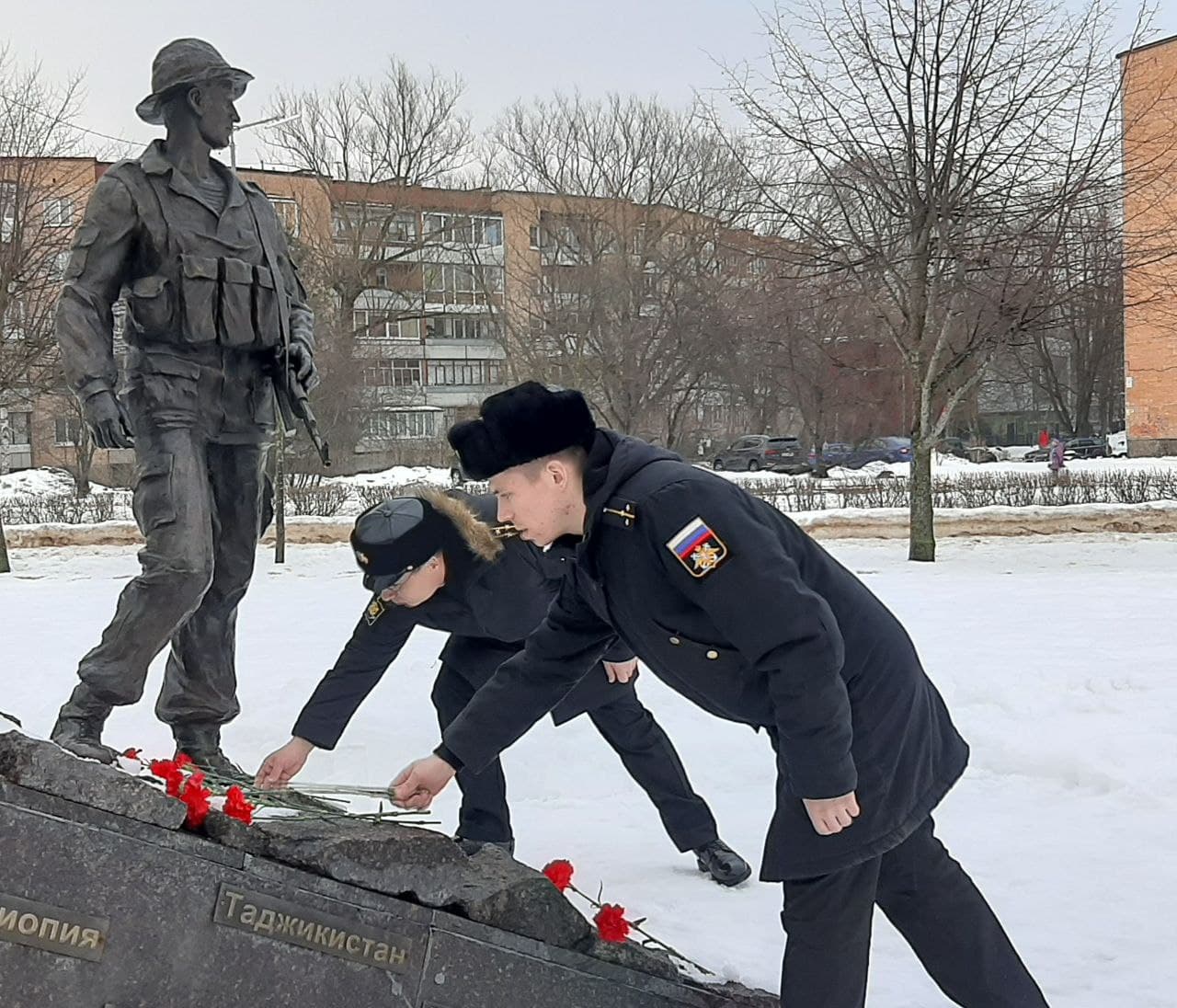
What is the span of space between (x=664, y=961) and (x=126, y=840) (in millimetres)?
1310

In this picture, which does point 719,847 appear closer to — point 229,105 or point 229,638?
point 229,638

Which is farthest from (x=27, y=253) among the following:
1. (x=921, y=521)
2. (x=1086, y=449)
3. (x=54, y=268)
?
(x=1086, y=449)

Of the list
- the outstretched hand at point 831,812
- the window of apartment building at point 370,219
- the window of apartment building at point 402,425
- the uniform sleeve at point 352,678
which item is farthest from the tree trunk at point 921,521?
the window of apartment building at point 370,219

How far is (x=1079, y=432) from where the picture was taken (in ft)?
155

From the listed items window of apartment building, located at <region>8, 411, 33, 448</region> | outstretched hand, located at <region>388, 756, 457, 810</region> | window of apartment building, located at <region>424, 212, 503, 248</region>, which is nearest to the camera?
outstretched hand, located at <region>388, 756, 457, 810</region>

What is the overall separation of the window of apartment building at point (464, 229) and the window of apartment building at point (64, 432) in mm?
11534

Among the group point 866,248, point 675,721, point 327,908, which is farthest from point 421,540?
point 866,248

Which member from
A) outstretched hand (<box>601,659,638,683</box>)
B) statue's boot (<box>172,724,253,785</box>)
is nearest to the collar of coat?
statue's boot (<box>172,724,253,785</box>)

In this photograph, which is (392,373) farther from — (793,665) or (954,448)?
(793,665)

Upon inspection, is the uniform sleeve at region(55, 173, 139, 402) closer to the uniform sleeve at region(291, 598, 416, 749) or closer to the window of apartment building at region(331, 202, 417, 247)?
the uniform sleeve at region(291, 598, 416, 749)

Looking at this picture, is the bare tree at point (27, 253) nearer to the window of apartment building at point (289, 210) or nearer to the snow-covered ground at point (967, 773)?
the snow-covered ground at point (967, 773)

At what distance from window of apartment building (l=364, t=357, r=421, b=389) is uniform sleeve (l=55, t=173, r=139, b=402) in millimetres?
28543

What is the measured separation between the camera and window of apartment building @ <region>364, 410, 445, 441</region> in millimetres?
36406

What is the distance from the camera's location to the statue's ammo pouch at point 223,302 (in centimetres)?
436
